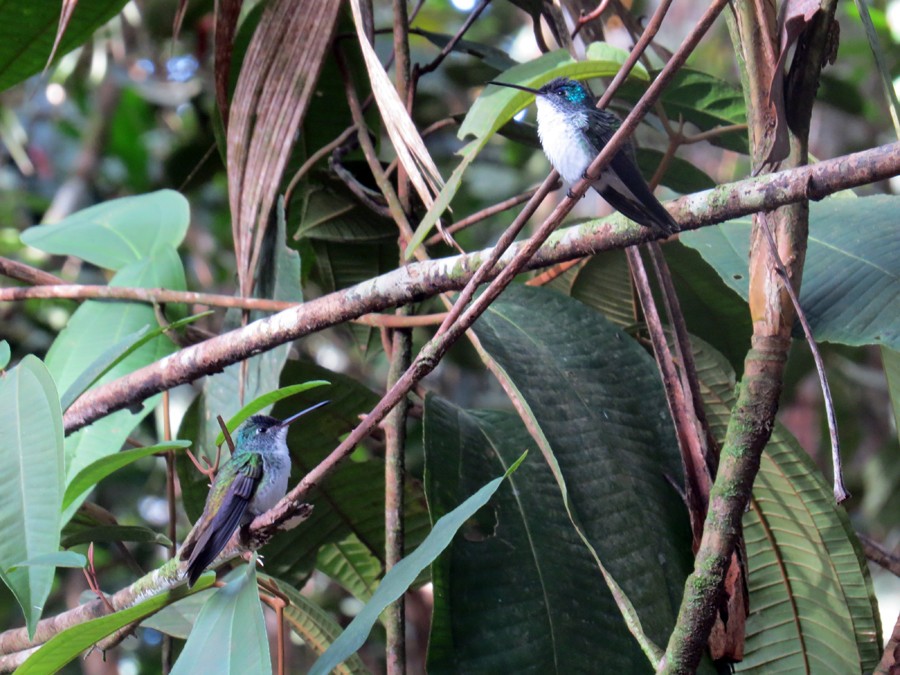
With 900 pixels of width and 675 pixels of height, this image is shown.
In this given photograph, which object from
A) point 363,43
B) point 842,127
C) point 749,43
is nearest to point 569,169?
point 363,43

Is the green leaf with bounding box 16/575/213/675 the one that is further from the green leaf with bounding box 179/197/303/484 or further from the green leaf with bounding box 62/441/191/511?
the green leaf with bounding box 179/197/303/484

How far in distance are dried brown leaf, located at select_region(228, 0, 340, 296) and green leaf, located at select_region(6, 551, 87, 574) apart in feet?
3.52

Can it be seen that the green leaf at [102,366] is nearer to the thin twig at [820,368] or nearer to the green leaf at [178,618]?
the green leaf at [178,618]

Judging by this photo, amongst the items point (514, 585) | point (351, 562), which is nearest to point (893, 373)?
point (514, 585)

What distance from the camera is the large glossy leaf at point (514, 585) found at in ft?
5.34

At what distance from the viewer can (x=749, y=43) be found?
1.52 m

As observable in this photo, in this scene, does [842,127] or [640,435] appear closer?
[640,435]

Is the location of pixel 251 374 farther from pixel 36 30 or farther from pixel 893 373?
pixel 893 373

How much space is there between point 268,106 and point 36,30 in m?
0.73

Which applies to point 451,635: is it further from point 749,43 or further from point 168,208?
point 168,208

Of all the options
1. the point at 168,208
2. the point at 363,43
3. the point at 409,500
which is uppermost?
the point at 363,43

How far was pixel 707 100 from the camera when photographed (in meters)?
2.61

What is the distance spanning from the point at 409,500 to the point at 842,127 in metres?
5.03

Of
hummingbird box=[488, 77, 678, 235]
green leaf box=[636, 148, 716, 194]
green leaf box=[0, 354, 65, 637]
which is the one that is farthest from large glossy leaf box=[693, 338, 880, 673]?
green leaf box=[0, 354, 65, 637]
